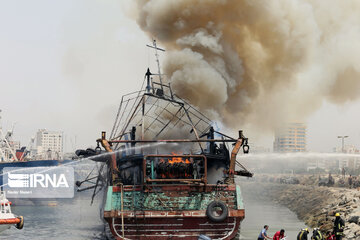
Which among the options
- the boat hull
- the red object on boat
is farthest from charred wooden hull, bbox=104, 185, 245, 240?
the red object on boat

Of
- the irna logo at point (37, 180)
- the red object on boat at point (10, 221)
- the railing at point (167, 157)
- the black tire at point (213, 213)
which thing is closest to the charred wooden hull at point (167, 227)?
the black tire at point (213, 213)

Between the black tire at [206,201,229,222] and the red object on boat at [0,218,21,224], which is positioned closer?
the black tire at [206,201,229,222]

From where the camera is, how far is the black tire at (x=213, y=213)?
27141 mm

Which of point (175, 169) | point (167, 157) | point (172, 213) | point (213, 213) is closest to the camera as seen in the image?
point (172, 213)

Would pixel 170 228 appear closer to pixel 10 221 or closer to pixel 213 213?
pixel 213 213

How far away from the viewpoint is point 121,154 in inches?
1416

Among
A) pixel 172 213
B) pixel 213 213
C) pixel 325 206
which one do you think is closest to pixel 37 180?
pixel 325 206

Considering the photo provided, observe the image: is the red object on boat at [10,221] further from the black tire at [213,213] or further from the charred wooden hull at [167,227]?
the black tire at [213,213]

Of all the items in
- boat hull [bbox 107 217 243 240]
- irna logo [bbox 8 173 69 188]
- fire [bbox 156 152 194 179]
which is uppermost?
fire [bbox 156 152 194 179]

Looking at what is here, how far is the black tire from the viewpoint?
27.1 m

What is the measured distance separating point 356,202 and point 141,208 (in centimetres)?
2735

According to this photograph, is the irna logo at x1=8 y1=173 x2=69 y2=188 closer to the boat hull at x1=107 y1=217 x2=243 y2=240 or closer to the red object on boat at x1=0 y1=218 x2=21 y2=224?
the red object on boat at x1=0 y1=218 x2=21 y2=224

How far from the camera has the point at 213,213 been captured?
2738cm

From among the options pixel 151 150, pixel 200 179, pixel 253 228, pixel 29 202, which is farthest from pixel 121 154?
pixel 29 202
